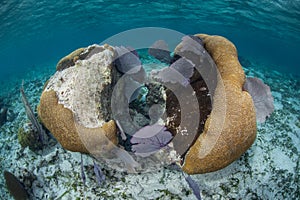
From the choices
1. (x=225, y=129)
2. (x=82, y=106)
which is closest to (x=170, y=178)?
(x=225, y=129)

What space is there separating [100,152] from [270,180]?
9.74 ft

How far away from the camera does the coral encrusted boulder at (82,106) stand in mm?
3252

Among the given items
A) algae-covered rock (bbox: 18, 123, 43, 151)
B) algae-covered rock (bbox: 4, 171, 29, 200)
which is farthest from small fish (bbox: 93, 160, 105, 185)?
algae-covered rock (bbox: 18, 123, 43, 151)

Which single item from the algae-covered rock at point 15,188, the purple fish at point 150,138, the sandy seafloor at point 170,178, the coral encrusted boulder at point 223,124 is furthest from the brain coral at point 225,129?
the algae-covered rock at point 15,188

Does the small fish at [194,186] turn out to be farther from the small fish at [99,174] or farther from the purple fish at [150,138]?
the small fish at [99,174]

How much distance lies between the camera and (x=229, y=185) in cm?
358

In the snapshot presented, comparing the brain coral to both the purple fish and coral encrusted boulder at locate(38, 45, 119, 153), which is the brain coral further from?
coral encrusted boulder at locate(38, 45, 119, 153)

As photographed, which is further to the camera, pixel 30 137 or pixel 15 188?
pixel 30 137

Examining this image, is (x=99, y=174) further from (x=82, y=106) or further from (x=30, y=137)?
(x=30, y=137)

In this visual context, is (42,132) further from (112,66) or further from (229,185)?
(229,185)

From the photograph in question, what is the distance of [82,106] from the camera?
3328 millimetres

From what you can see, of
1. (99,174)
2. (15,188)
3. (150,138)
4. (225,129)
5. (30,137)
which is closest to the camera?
(225,129)

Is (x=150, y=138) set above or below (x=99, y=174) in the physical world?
above

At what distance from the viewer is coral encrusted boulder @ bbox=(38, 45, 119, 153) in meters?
3.25
